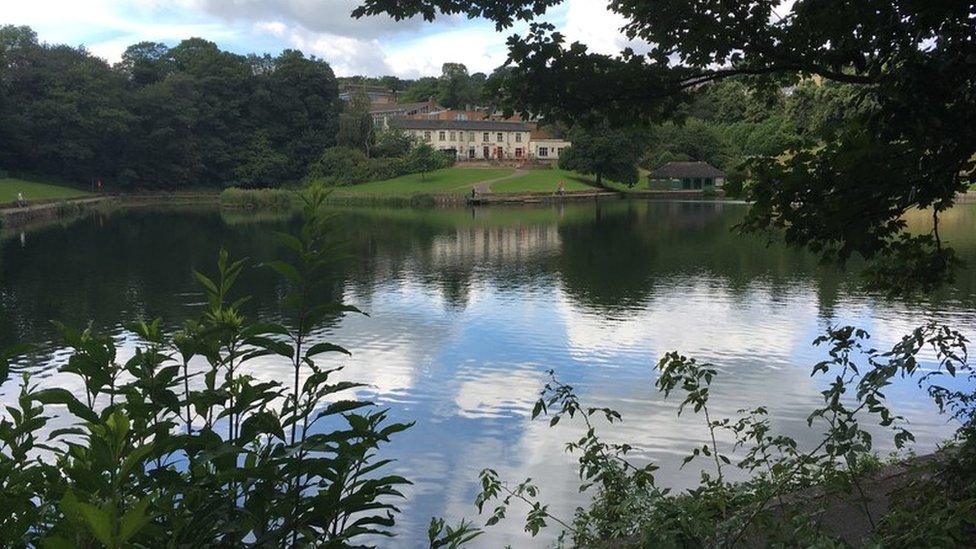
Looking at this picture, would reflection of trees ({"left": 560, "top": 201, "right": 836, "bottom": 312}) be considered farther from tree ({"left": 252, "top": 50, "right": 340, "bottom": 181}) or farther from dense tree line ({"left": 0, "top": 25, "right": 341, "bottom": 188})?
dense tree line ({"left": 0, "top": 25, "right": 341, "bottom": 188})

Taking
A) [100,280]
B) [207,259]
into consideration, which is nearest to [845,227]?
[100,280]

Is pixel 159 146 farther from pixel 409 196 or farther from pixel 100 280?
pixel 100 280

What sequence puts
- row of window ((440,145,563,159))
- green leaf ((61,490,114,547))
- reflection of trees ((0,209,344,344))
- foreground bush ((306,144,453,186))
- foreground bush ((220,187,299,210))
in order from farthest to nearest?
row of window ((440,145,563,159)) → foreground bush ((306,144,453,186)) → foreground bush ((220,187,299,210)) → reflection of trees ((0,209,344,344)) → green leaf ((61,490,114,547))

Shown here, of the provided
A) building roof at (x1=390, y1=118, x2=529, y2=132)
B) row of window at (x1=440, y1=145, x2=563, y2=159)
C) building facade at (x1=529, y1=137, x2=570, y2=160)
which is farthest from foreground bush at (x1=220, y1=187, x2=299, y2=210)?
building facade at (x1=529, y1=137, x2=570, y2=160)

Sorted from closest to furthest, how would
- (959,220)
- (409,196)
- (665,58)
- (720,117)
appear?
(665,58)
(959,220)
(409,196)
(720,117)

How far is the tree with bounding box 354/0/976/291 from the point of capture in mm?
4113

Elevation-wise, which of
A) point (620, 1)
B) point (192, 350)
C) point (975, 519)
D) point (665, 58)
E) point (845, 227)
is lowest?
point (975, 519)

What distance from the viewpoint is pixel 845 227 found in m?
5.28

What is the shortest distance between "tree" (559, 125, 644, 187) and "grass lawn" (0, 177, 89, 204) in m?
48.6

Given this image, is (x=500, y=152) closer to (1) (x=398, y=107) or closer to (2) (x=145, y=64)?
(1) (x=398, y=107)

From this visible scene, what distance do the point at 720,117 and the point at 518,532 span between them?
9218 cm

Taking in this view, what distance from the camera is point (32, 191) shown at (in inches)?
2554

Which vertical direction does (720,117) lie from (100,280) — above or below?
above

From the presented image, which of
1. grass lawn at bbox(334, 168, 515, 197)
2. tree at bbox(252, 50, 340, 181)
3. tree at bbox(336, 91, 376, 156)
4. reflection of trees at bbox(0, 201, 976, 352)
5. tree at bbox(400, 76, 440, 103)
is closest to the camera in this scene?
reflection of trees at bbox(0, 201, 976, 352)
